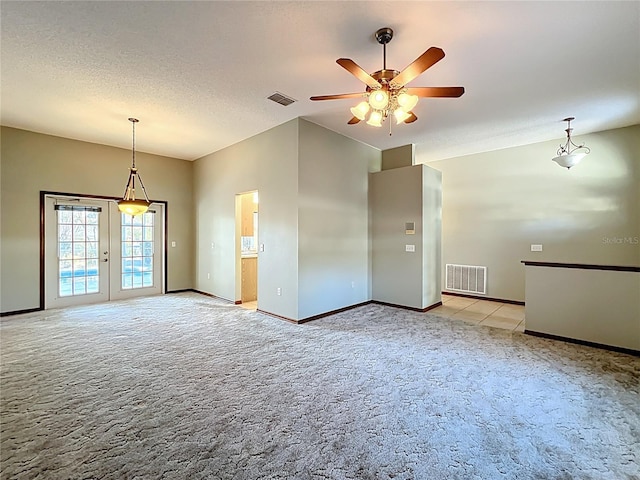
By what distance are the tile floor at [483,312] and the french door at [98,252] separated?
6246 mm

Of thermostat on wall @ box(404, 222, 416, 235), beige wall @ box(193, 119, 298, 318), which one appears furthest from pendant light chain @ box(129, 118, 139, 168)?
thermostat on wall @ box(404, 222, 416, 235)

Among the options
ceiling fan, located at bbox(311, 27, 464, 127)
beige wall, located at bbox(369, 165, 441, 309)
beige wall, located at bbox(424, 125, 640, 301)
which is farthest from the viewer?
beige wall, located at bbox(369, 165, 441, 309)

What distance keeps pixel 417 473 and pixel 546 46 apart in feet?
12.2

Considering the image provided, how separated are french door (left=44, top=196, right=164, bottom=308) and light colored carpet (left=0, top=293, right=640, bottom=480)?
5.83 feet

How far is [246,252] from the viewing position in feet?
22.2

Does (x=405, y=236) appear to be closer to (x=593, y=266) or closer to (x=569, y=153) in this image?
(x=593, y=266)

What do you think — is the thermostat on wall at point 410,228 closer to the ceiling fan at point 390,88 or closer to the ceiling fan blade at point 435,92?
the ceiling fan at point 390,88

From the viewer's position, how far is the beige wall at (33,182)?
5203 millimetres

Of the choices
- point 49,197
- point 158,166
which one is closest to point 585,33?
point 158,166

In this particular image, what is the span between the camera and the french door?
571 centimetres

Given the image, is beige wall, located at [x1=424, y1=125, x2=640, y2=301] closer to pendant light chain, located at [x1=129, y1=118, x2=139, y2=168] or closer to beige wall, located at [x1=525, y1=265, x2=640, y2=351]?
beige wall, located at [x1=525, y1=265, x2=640, y2=351]

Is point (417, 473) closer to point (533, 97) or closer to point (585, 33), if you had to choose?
point (585, 33)

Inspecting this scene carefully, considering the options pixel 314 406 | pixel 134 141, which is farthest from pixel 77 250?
pixel 314 406

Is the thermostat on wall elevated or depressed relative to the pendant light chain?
depressed
